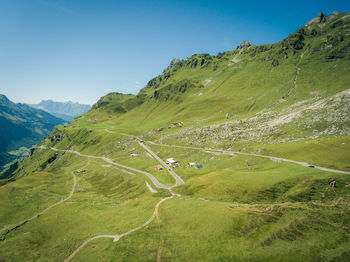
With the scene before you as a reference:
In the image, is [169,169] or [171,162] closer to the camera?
[169,169]

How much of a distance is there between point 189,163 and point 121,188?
45.3 m

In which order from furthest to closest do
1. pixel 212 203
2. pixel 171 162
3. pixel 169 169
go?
pixel 171 162 → pixel 169 169 → pixel 212 203

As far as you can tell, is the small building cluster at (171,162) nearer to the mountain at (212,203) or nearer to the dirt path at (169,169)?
the mountain at (212,203)

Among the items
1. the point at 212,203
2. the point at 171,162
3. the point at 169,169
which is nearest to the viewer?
the point at 212,203

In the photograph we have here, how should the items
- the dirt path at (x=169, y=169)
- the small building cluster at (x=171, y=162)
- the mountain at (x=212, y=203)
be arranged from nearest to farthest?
the mountain at (x=212, y=203) < the dirt path at (x=169, y=169) < the small building cluster at (x=171, y=162)

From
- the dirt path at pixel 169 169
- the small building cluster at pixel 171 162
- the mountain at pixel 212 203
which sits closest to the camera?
the mountain at pixel 212 203

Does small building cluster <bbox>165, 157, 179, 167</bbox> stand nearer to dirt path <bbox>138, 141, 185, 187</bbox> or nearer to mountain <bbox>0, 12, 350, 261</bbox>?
mountain <bbox>0, 12, 350, 261</bbox>

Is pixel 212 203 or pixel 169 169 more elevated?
pixel 212 203

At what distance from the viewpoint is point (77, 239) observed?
57125 millimetres

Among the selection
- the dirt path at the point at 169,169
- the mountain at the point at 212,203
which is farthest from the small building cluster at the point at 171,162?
the dirt path at the point at 169,169

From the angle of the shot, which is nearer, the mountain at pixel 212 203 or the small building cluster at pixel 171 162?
the mountain at pixel 212 203

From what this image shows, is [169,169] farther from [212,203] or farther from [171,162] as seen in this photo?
[212,203]

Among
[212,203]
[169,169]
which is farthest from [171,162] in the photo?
[212,203]

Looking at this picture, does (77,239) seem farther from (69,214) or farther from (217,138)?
(217,138)
